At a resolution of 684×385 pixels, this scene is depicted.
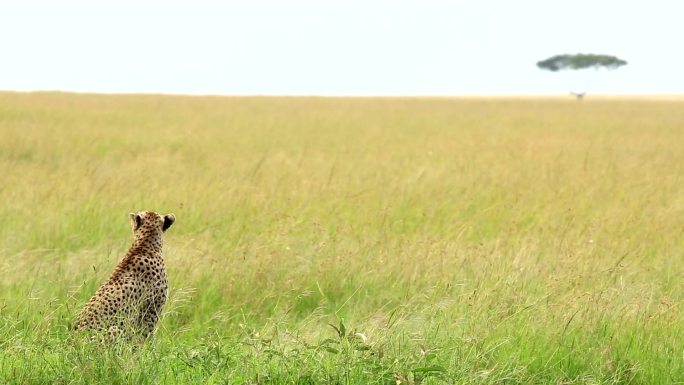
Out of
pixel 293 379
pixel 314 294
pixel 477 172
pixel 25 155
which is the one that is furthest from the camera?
pixel 25 155

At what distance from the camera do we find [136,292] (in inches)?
151

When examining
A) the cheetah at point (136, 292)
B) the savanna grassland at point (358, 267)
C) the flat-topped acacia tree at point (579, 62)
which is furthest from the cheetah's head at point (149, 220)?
the flat-topped acacia tree at point (579, 62)

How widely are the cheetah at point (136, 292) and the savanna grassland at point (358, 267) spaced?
5.2 inches

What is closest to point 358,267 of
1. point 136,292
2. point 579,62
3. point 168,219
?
point 168,219

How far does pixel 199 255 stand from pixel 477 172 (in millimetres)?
5487

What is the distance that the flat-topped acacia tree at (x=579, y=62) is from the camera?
57.7m

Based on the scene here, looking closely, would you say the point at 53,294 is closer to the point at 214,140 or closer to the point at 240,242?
the point at 240,242

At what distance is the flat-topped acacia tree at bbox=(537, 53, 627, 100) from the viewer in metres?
57.7

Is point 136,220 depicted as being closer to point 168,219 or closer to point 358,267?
point 168,219

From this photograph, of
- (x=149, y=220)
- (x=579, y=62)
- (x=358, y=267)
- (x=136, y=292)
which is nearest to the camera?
(x=136, y=292)

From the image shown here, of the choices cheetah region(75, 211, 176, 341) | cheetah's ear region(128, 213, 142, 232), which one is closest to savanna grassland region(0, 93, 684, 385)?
cheetah region(75, 211, 176, 341)

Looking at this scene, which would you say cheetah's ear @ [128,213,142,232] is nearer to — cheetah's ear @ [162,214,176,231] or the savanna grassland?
cheetah's ear @ [162,214,176,231]

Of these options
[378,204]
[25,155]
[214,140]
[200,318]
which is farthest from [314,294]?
[214,140]

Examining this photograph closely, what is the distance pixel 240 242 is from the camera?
243 inches
